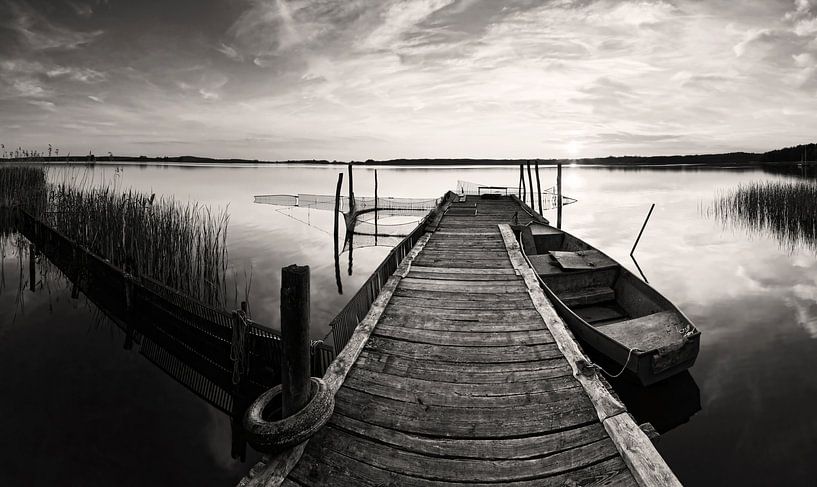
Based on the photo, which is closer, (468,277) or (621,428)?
(621,428)

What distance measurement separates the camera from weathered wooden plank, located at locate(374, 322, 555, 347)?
4949mm

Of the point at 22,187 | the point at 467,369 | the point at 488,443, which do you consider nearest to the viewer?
the point at 488,443

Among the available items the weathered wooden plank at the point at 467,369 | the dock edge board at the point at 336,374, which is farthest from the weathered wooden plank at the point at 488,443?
the weathered wooden plank at the point at 467,369

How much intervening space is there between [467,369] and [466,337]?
82 cm

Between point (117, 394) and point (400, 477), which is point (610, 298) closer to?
point (400, 477)

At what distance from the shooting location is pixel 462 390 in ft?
12.9

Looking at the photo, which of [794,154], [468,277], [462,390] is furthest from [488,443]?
[794,154]

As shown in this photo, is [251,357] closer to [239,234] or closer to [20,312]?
[20,312]

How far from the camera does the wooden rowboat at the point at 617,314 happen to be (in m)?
5.50

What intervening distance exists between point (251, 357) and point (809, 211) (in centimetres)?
2901

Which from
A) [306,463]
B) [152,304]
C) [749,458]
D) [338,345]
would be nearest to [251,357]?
[338,345]

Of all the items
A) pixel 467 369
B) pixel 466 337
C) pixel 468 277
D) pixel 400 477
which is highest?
pixel 468 277

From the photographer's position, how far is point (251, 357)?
533 centimetres

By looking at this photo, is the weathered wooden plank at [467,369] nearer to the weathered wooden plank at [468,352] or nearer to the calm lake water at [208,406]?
the weathered wooden plank at [468,352]
